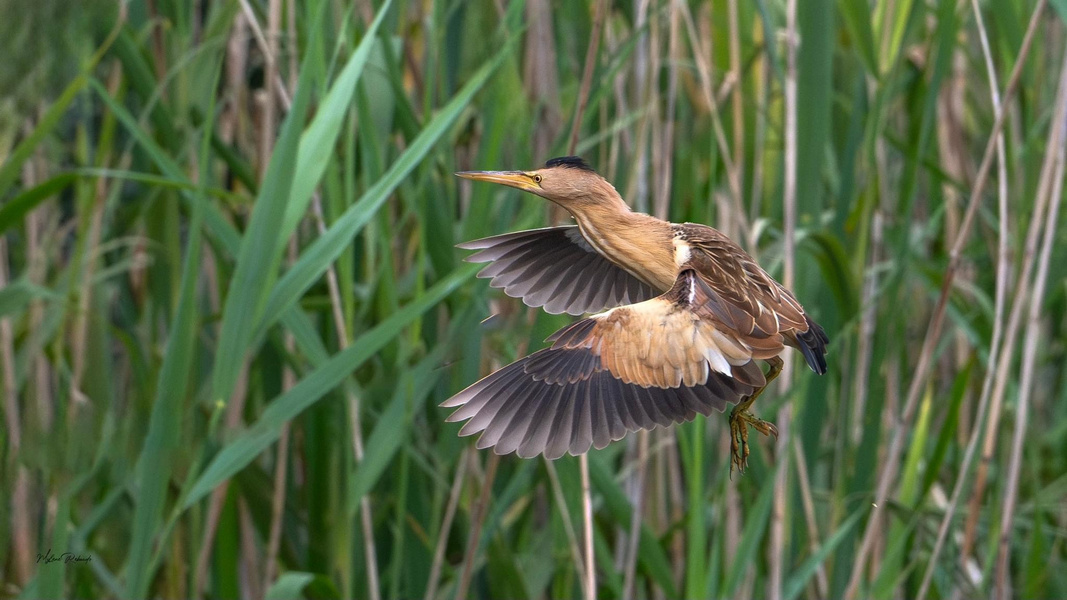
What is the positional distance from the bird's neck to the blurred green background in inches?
9.7

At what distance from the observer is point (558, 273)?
1.27 metres

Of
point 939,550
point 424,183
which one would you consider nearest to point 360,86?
point 424,183

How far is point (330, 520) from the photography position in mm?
1620

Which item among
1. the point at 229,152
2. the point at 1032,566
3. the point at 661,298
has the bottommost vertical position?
the point at 1032,566

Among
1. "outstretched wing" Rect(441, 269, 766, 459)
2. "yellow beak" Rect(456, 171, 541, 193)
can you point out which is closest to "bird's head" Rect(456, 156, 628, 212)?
"yellow beak" Rect(456, 171, 541, 193)

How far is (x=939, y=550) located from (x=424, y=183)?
885 mm

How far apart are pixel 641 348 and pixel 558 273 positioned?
1.11 ft

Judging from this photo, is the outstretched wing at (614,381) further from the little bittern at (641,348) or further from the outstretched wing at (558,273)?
the outstretched wing at (558,273)

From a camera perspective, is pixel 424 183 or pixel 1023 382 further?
pixel 1023 382

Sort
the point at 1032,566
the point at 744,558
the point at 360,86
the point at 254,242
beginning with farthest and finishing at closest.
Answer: the point at 1032,566 → the point at 744,558 → the point at 360,86 → the point at 254,242

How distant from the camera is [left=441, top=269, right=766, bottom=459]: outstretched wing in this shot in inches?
36.7

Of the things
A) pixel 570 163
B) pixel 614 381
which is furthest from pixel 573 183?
pixel 614 381

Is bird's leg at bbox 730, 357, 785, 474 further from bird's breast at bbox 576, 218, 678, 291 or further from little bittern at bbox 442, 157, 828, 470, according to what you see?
bird's breast at bbox 576, 218, 678, 291

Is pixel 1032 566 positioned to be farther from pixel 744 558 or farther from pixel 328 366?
pixel 328 366
